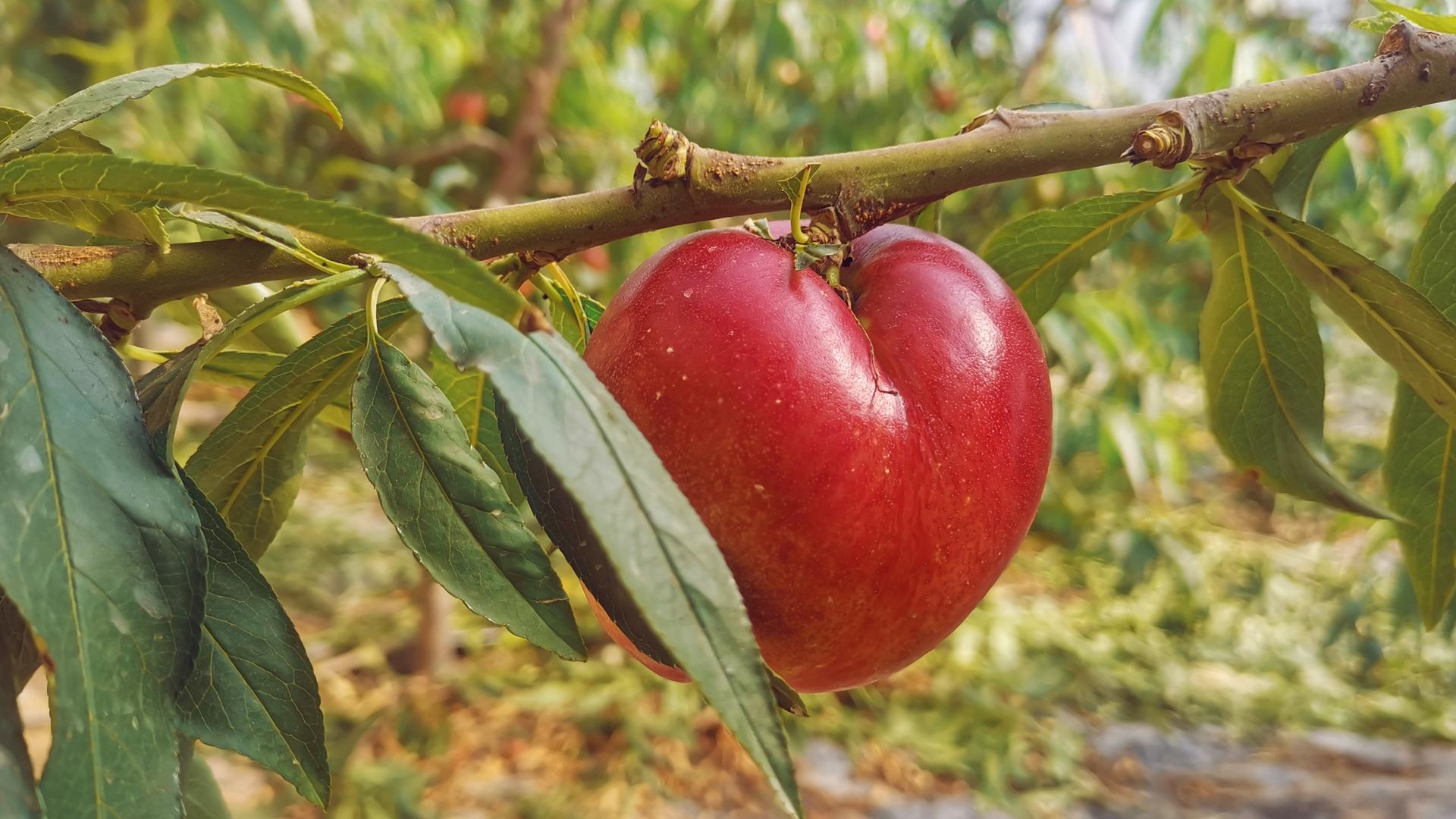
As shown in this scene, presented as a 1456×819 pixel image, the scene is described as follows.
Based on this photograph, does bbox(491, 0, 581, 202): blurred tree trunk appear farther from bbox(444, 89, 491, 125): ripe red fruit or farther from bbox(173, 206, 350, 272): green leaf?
bbox(173, 206, 350, 272): green leaf

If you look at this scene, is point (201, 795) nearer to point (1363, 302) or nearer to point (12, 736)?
point (12, 736)

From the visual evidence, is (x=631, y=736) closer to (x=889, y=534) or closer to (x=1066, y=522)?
(x=1066, y=522)

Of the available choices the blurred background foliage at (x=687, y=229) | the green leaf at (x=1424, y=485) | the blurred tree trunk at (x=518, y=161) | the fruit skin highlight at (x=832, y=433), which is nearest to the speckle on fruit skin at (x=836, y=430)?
the fruit skin highlight at (x=832, y=433)

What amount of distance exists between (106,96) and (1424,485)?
51 centimetres

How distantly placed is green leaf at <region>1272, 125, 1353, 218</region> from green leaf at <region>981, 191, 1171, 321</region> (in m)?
0.05

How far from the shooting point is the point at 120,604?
22 cm

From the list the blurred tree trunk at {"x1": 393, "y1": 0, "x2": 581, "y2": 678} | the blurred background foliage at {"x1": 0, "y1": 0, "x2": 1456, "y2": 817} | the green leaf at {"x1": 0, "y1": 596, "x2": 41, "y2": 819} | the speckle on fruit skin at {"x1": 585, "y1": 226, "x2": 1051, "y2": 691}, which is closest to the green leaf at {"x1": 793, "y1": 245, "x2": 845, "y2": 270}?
the speckle on fruit skin at {"x1": 585, "y1": 226, "x2": 1051, "y2": 691}

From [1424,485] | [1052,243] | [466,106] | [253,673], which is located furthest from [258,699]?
[466,106]

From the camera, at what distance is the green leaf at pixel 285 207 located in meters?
0.21

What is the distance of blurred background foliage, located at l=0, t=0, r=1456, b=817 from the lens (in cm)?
156

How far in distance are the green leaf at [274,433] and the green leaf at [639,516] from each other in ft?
0.28

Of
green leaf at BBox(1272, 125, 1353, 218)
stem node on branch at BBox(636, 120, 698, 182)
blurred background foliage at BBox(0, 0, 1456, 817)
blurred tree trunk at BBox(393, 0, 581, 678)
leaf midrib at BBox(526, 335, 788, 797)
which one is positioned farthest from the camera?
blurred tree trunk at BBox(393, 0, 581, 678)

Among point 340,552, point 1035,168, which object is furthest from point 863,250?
point 340,552

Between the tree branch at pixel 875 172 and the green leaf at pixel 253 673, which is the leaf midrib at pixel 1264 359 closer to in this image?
the tree branch at pixel 875 172
